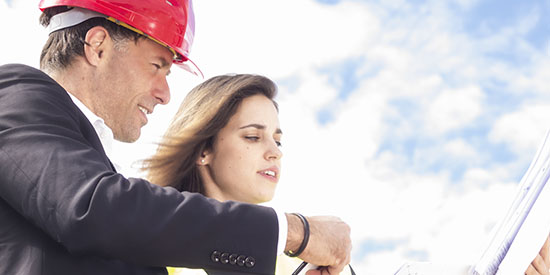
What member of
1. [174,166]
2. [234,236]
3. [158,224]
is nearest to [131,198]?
[158,224]

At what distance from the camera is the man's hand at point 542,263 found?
10.3 ft

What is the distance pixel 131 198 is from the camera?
6.08 ft

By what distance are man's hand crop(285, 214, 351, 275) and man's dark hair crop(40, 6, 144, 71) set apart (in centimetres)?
142

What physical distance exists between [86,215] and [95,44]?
4.35 feet

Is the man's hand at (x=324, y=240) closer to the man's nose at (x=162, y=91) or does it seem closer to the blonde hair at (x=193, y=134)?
A: the man's nose at (x=162, y=91)

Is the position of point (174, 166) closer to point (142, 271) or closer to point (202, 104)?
point (202, 104)

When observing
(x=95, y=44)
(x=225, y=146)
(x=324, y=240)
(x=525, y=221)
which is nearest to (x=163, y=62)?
(x=95, y=44)

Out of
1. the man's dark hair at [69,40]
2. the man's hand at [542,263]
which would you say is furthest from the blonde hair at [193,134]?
the man's hand at [542,263]

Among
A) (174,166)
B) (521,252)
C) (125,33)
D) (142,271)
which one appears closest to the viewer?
(142,271)

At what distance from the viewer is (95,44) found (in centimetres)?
289

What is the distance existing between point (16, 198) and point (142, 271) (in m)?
0.51

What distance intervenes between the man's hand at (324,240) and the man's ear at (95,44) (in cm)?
137

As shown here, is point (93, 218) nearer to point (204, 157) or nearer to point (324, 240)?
point (324, 240)

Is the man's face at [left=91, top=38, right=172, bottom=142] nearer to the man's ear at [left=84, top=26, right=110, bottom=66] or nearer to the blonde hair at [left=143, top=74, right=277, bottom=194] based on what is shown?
the man's ear at [left=84, top=26, right=110, bottom=66]
